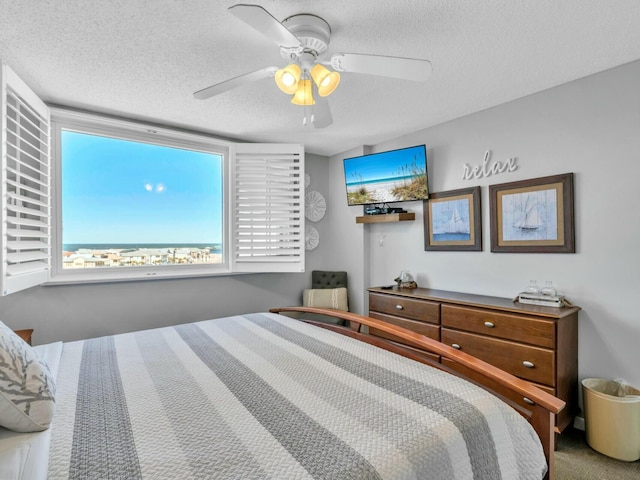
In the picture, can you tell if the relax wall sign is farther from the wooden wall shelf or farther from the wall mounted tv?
the wooden wall shelf

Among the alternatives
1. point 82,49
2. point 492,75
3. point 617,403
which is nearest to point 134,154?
point 82,49

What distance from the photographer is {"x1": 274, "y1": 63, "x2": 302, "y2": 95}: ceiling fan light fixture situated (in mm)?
1660

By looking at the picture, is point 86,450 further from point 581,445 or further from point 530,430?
point 581,445

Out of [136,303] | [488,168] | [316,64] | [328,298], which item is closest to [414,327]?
[328,298]

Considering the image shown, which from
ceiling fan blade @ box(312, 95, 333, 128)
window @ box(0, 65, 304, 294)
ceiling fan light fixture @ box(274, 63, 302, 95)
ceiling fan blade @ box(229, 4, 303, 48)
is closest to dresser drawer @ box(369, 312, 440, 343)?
window @ box(0, 65, 304, 294)

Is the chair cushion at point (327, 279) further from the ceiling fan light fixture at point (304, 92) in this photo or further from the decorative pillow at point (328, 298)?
the ceiling fan light fixture at point (304, 92)

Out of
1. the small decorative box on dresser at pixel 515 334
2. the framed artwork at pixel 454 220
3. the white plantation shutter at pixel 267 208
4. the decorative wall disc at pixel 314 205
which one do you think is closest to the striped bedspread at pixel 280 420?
the small decorative box on dresser at pixel 515 334

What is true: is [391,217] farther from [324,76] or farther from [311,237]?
[324,76]

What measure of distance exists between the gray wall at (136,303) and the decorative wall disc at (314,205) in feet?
2.55

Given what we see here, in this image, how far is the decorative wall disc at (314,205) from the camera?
4164 mm

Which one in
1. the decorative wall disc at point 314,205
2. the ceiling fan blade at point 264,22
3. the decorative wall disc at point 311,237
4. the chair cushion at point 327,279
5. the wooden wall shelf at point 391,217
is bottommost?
the chair cushion at point 327,279

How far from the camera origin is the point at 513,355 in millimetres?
2293

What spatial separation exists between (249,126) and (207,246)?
136 centimetres

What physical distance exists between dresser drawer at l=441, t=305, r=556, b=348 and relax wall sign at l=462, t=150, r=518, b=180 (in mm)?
1195
